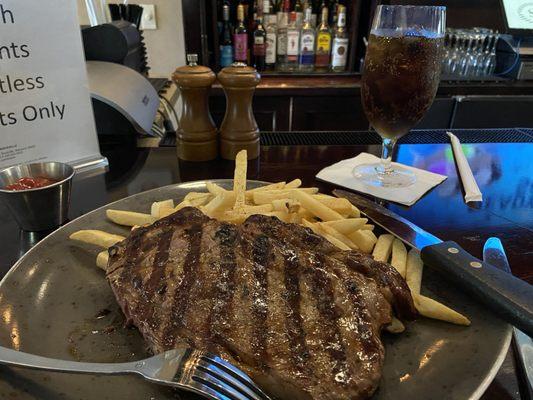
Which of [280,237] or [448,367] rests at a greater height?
[280,237]

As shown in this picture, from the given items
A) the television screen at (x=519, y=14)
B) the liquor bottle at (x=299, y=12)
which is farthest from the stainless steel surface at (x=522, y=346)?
the television screen at (x=519, y=14)

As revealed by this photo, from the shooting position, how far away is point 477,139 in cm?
262

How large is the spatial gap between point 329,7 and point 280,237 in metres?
4.29

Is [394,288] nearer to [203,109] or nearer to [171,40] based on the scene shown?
[203,109]

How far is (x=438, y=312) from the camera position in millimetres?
1053

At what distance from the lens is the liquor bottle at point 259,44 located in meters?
4.55

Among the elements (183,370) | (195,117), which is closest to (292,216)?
(183,370)

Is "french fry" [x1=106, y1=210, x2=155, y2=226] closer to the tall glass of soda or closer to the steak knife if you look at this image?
the steak knife

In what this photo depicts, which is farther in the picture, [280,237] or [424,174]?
[424,174]

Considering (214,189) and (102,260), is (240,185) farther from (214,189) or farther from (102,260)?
(102,260)

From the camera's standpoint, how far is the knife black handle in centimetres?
98

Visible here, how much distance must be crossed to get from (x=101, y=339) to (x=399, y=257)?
89 cm

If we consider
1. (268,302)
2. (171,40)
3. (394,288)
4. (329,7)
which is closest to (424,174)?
(394,288)

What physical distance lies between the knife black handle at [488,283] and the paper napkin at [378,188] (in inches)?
23.1
